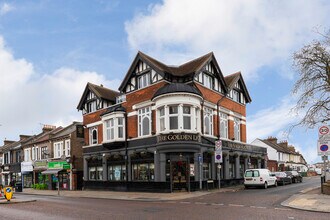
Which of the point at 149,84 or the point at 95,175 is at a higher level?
the point at 149,84

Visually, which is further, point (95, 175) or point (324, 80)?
point (95, 175)

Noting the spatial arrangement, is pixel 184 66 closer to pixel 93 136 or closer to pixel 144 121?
pixel 144 121

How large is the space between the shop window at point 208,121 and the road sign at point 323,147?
1182cm

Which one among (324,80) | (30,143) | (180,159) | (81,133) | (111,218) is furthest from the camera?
(30,143)

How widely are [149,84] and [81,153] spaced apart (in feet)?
49.0

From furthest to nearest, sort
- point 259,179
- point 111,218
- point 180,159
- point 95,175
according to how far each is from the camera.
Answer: point 95,175
point 259,179
point 180,159
point 111,218

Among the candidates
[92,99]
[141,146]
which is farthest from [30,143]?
[141,146]

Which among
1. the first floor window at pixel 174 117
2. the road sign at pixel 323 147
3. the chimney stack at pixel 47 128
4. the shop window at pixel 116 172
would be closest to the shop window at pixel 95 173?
the shop window at pixel 116 172

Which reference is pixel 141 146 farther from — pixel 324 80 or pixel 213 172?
pixel 324 80

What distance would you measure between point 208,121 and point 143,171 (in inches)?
270

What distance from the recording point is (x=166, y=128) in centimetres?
2748

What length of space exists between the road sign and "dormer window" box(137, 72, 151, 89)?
50.9ft

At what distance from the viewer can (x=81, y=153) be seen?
135 feet

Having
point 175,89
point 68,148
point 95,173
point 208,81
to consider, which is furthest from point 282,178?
point 68,148
